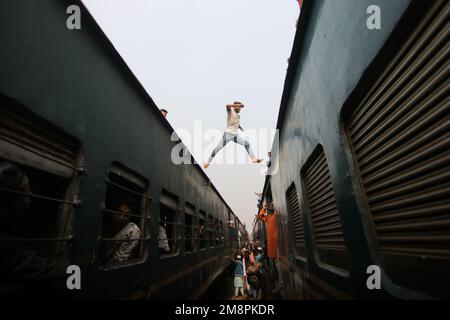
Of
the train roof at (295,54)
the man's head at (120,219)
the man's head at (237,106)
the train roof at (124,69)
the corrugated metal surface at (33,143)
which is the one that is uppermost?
the man's head at (237,106)

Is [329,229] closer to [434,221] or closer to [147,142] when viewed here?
[434,221]

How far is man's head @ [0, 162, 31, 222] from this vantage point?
54.7 inches

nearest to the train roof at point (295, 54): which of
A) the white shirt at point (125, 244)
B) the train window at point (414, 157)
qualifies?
the train window at point (414, 157)

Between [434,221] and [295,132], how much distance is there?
2.78m

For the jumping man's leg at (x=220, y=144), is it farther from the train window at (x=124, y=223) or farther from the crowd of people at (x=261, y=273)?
the train window at (x=124, y=223)

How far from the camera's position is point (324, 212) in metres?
3.09

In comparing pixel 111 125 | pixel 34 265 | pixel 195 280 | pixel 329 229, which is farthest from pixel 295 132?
pixel 195 280

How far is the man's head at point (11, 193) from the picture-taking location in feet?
4.56

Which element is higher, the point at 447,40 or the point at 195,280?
the point at 447,40

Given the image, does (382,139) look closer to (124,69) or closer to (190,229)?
(124,69)

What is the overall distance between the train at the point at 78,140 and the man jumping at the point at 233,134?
3.44 m

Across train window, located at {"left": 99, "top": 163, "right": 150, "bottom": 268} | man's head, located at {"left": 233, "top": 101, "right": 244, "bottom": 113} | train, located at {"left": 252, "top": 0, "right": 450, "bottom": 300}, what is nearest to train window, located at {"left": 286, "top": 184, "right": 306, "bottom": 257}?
train, located at {"left": 252, "top": 0, "right": 450, "bottom": 300}
